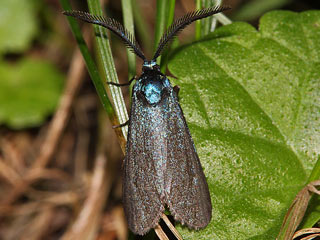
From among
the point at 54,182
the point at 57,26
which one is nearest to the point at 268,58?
the point at 54,182

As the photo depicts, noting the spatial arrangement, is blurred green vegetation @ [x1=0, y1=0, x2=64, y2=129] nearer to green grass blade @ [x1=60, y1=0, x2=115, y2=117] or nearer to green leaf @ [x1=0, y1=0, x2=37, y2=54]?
green leaf @ [x1=0, y1=0, x2=37, y2=54]

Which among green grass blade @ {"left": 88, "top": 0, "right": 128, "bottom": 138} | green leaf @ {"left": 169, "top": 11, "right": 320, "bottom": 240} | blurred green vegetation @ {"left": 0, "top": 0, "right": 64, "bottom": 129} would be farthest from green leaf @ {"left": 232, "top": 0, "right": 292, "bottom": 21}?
green grass blade @ {"left": 88, "top": 0, "right": 128, "bottom": 138}

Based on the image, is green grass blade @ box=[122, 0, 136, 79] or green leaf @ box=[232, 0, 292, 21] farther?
green leaf @ box=[232, 0, 292, 21]

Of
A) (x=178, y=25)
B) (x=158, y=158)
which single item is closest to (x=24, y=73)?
(x=178, y=25)

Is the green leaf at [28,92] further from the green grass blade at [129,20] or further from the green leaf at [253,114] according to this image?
the green leaf at [253,114]

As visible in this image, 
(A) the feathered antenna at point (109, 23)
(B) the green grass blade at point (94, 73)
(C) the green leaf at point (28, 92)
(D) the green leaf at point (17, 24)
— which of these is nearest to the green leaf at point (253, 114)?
(A) the feathered antenna at point (109, 23)

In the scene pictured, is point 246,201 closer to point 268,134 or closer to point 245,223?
point 245,223
